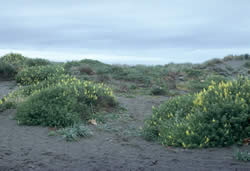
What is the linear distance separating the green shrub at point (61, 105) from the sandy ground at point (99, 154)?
1.50 feet

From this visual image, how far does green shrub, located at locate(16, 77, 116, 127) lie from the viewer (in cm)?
723

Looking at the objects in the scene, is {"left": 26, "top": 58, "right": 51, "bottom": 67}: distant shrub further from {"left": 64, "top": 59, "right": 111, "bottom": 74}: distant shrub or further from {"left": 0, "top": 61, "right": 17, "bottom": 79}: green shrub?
{"left": 0, "top": 61, "right": 17, "bottom": 79}: green shrub

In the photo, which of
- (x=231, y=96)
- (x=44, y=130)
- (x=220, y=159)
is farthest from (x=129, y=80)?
(x=220, y=159)

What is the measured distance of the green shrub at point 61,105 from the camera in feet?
23.7

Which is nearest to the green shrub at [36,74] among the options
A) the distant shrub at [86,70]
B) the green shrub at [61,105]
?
the distant shrub at [86,70]

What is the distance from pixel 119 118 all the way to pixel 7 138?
3.26m

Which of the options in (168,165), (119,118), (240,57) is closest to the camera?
(168,165)

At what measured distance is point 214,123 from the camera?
5242 mm

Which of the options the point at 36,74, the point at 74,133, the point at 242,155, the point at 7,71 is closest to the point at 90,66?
the point at 7,71

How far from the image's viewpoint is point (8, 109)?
28.6 ft

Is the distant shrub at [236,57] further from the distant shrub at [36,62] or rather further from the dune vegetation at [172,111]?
the dune vegetation at [172,111]

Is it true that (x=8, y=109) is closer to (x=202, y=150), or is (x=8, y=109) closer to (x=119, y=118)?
(x=119, y=118)

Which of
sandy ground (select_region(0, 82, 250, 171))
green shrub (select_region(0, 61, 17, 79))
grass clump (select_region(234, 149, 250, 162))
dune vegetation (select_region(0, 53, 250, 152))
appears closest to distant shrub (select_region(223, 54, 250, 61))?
green shrub (select_region(0, 61, 17, 79))

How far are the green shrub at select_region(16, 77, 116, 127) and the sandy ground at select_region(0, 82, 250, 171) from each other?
46 cm
